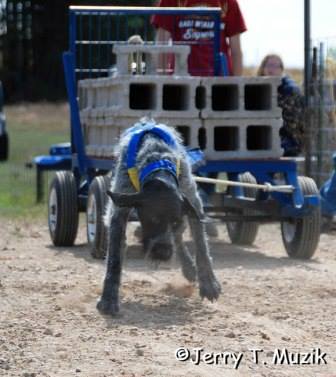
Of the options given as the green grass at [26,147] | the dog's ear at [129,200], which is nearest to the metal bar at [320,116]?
the green grass at [26,147]

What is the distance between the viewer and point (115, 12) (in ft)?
33.7

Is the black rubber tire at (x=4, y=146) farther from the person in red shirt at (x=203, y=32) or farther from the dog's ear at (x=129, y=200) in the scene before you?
the dog's ear at (x=129, y=200)

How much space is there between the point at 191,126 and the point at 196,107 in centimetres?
18

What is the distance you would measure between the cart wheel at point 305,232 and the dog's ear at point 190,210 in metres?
2.30

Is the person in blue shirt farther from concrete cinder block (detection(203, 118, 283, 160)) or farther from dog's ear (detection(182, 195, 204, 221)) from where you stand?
dog's ear (detection(182, 195, 204, 221))

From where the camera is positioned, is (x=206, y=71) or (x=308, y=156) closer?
(x=206, y=71)

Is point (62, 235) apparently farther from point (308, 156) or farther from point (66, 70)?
point (308, 156)

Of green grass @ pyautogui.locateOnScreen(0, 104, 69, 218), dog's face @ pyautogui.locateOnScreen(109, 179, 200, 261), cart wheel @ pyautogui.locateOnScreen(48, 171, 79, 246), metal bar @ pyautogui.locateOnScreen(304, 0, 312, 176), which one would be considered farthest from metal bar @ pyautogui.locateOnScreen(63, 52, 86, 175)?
dog's face @ pyautogui.locateOnScreen(109, 179, 200, 261)

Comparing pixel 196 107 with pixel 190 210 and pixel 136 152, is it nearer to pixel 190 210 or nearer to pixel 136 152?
pixel 190 210

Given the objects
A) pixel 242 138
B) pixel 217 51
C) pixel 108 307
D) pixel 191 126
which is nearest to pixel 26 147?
pixel 217 51

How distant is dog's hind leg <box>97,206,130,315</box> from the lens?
24.1 ft

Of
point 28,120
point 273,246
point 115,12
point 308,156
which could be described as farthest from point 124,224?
point 28,120

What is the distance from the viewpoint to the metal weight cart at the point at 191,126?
972cm

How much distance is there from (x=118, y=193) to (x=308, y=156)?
19.9ft
